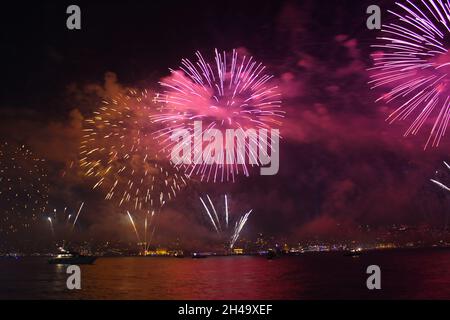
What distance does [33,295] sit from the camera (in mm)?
60438

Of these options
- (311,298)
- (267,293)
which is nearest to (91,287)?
(267,293)
